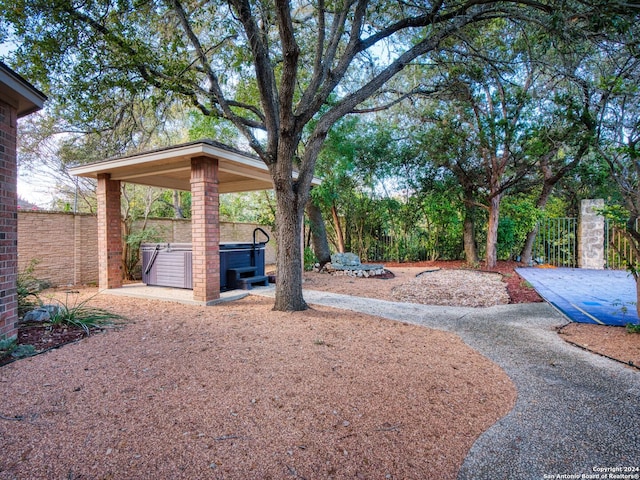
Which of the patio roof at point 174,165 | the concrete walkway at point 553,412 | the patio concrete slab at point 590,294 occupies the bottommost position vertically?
the concrete walkway at point 553,412

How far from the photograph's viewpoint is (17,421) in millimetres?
2078

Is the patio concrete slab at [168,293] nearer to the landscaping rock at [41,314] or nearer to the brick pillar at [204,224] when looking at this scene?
the brick pillar at [204,224]

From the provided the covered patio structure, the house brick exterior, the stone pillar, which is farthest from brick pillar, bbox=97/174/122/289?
the stone pillar

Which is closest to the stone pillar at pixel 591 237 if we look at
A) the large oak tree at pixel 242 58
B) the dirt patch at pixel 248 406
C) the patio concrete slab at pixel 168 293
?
the large oak tree at pixel 242 58

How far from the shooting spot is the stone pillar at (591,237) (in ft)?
35.1

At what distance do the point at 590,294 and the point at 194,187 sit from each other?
7.28 m

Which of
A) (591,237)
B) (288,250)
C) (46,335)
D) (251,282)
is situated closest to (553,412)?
(288,250)

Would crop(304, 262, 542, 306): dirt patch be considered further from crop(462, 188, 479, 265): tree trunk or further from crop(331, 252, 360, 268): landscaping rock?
crop(462, 188, 479, 265): tree trunk

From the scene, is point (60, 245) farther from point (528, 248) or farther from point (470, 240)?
point (528, 248)

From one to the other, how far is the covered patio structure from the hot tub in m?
0.63

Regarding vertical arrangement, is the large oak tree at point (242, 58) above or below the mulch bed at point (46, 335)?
above

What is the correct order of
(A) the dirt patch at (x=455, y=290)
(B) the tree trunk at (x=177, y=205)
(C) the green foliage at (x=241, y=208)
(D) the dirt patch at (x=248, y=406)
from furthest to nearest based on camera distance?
(C) the green foliage at (x=241, y=208), (B) the tree trunk at (x=177, y=205), (A) the dirt patch at (x=455, y=290), (D) the dirt patch at (x=248, y=406)

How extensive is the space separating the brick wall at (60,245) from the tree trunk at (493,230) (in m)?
10.9

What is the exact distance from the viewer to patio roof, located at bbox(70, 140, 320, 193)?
17.4 ft
